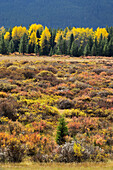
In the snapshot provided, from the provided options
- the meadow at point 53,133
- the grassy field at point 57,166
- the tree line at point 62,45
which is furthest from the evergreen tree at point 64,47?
the grassy field at point 57,166

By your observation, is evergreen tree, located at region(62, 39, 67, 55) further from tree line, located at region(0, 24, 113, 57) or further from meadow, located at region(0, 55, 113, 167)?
meadow, located at region(0, 55, 113, 167)

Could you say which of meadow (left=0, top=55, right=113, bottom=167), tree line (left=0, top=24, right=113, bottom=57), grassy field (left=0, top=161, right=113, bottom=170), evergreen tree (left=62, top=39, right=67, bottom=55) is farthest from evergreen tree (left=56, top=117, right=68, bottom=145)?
evergreen tree (left=62, top=39, right=67, bottom=55)

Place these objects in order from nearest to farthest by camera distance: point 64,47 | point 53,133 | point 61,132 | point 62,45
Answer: point 61,132 → point 53,133 → point 64,47 → point 62,45

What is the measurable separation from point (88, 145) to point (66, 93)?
7318mm

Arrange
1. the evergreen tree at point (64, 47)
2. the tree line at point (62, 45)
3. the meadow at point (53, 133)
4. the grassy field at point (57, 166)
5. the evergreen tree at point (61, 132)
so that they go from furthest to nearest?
the evergreen tree at point (64, 47), the tree line at point (62, 45), the evergreen tree at point (61, 132), the meadow at point (53, 133), the grassy field at point (57, 166)

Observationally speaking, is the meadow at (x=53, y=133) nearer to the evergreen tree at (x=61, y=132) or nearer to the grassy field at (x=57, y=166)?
the grassy field at (x=57, y=166)

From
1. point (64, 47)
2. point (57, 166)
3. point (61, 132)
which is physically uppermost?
point (64, 47)

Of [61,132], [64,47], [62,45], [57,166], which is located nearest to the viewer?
[57,166]

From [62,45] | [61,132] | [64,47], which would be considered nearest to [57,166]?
[61,132]

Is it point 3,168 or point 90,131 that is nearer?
point 3,168

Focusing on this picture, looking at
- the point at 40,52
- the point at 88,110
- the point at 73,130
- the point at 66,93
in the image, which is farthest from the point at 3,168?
the point at 40,52

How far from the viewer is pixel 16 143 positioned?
19.7 ft

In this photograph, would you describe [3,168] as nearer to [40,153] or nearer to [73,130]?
[40,153]

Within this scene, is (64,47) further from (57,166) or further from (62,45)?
(57,166)
